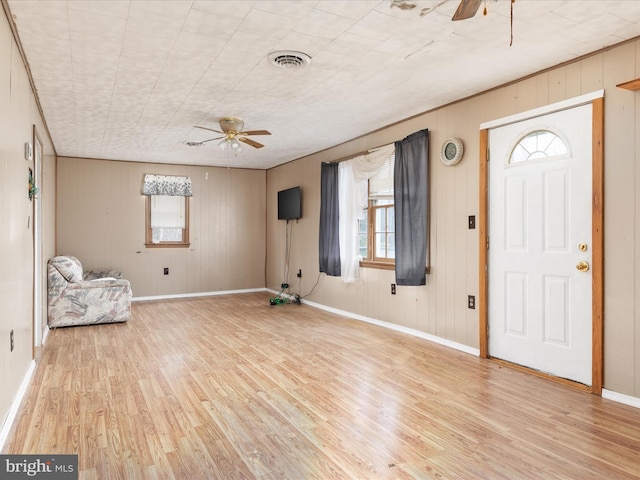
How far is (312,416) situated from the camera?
2732 millimetres

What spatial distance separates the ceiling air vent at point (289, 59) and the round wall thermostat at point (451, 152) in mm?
1826

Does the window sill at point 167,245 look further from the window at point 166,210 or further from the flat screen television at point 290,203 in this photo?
the flat screen television at point 290,203

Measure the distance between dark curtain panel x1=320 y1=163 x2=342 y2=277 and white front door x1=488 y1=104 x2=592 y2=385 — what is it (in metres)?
2.61

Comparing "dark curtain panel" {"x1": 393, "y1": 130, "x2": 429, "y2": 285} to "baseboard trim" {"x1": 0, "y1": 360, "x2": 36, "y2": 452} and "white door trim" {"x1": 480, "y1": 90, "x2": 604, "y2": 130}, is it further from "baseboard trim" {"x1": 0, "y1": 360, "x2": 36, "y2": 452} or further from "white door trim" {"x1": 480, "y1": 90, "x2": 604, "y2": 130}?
"baseboard trim" {"x1": 0, "y1": 360, "x2": 36, "y2": 452}

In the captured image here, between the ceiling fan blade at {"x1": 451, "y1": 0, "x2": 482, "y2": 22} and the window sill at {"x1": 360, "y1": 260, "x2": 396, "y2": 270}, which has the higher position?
the ceiling fan blade at {"x1": 451, "y1": 0, "x2": 482, "y2": 22}

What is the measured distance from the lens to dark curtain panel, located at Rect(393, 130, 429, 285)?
4.64 m

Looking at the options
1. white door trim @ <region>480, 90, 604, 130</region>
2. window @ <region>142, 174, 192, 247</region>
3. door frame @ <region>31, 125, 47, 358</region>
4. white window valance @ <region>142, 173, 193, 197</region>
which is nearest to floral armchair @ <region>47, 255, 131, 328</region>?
door frame @ <region>31, 125, 47, 358</region>

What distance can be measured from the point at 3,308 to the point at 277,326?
340cm

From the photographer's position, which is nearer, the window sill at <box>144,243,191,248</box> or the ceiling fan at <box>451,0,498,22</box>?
the ceiling fan at <box>451,0,498,22</box>

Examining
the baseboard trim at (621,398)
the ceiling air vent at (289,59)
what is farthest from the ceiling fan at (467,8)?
the baseboard trim at (621,398)

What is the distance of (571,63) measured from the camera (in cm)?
328

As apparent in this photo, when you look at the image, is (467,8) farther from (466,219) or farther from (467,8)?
(466,219)

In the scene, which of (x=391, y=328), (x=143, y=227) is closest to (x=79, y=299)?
(x=143, y=227)

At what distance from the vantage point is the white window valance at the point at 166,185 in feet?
25.3
